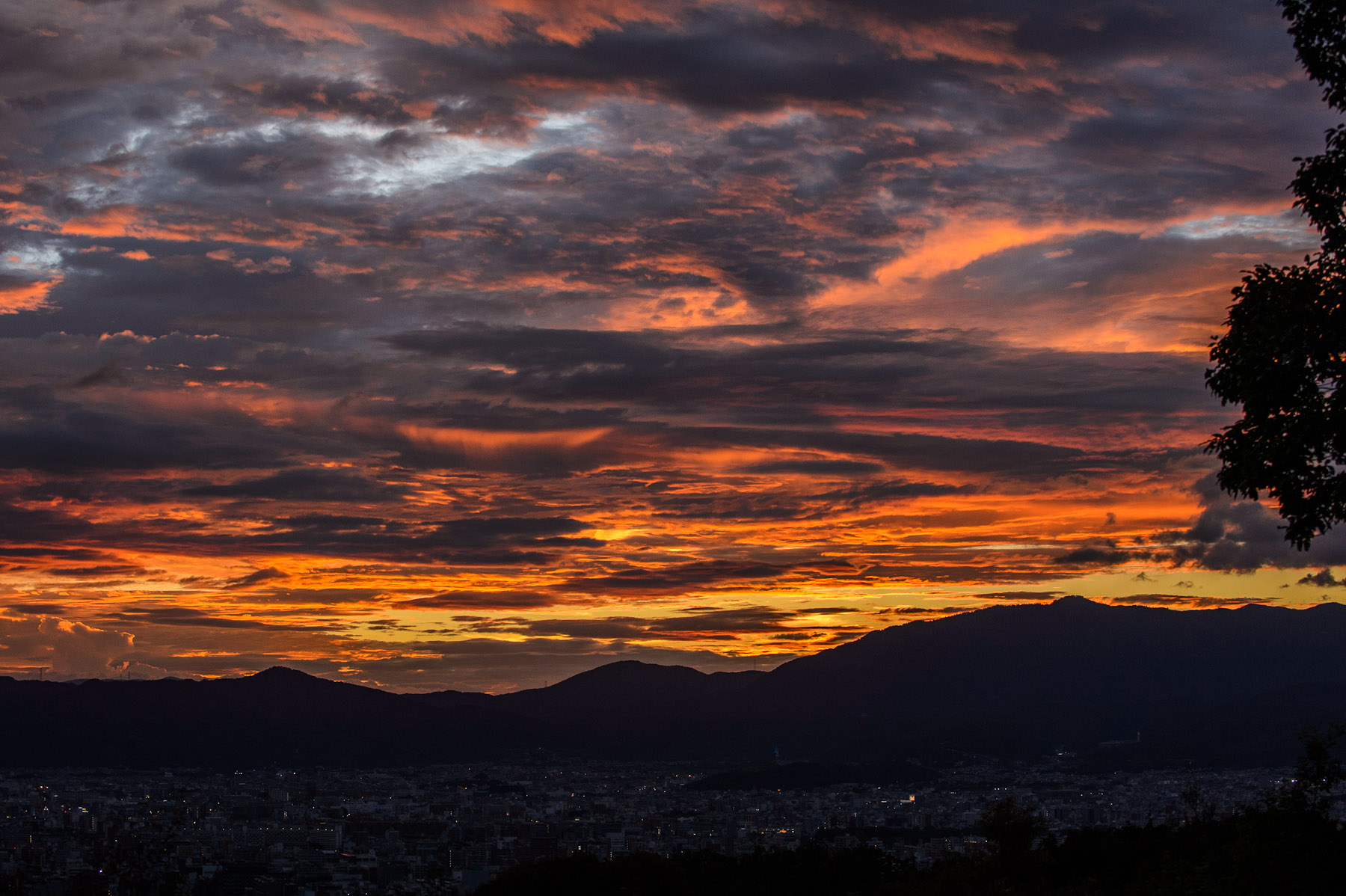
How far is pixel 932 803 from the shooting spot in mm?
125812

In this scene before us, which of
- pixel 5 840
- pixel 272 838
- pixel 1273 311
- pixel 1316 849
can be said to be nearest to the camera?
pixel 1273 311

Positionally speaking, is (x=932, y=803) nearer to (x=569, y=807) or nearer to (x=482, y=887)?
(x=569, y=807)

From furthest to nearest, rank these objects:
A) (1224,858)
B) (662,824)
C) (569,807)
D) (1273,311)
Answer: (569,807) < (662,824) < (1224,858) < (1273,311)

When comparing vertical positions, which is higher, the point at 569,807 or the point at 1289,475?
the point at 1289,475

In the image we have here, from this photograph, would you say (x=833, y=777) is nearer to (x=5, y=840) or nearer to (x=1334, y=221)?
(x=5, y=840)

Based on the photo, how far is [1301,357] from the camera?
57.2ft

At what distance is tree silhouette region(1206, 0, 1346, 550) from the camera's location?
57.2 ft

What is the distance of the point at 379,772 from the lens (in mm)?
199500

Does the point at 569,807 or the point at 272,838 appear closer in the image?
the point at 272,838

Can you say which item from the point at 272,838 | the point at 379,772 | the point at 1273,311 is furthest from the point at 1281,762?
the point at 1273,311

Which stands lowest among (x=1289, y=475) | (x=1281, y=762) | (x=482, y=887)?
(x=1281, y=762)

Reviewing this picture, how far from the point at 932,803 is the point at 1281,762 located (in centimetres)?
8201

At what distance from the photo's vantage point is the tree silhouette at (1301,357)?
1744cm

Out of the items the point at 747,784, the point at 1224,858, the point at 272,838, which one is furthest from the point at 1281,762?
the point at 1224,858
